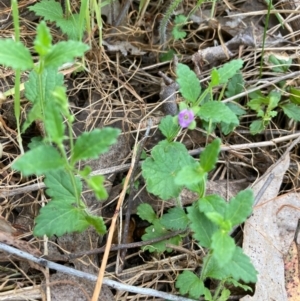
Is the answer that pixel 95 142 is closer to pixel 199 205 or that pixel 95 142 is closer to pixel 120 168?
pixel 199 205

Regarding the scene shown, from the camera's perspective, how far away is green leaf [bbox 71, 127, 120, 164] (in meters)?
1.18

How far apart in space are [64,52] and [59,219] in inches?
19.0

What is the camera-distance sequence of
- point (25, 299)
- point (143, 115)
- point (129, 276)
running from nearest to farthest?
point (25, 299), point (129, 276), point (143, 115)

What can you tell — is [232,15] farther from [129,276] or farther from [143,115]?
[129,276]

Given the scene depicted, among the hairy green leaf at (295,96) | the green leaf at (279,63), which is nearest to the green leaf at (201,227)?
the hairy green leaf at (295,96)

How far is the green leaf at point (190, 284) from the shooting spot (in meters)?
1.53

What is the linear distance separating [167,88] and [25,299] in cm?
94

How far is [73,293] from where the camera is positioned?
157 cm

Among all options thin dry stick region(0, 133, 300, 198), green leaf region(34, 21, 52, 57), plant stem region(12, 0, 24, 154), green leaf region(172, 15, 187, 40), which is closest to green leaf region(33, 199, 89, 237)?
thin dry stick region(0, 133, 300, 198)

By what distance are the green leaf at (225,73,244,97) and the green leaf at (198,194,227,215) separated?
0.64 metres

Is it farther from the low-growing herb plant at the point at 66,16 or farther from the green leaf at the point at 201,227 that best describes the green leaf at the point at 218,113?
the low-growing herb plant at the point at 66,16

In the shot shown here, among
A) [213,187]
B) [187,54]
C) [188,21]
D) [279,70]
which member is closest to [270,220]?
[213,187]

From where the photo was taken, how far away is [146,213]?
1.70 meters

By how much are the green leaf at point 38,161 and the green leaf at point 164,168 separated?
439 mm
